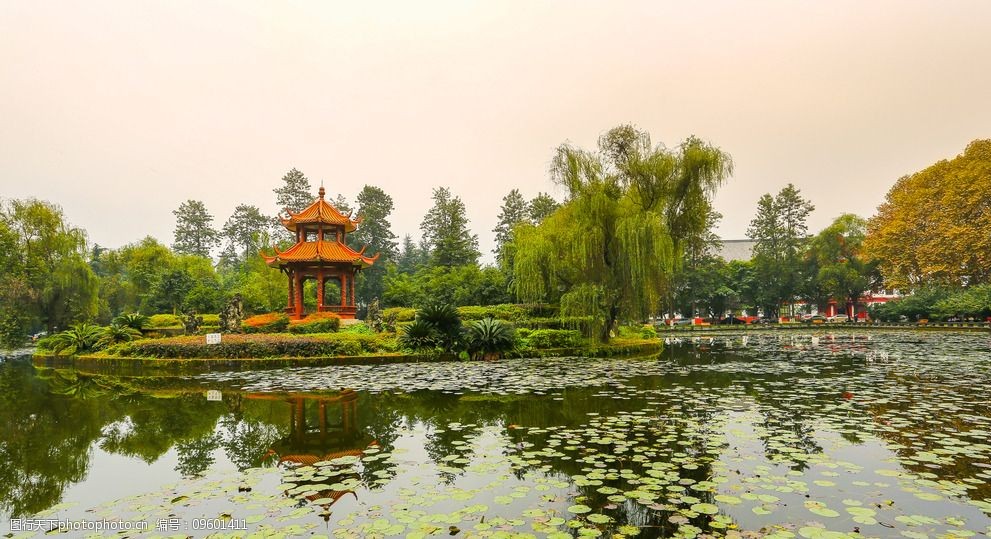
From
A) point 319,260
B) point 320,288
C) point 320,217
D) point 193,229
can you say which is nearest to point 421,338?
point 319,260

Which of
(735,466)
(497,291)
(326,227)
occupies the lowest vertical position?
(735,466)

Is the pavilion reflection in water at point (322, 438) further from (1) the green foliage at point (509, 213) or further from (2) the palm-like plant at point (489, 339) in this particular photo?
(1) the green foliage at point (509, 213)

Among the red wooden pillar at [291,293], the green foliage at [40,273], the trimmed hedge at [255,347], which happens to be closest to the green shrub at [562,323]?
the trimmed hedge at [255,347]

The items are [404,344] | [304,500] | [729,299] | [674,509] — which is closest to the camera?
[674,509]

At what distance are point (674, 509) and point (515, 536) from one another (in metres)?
1.19

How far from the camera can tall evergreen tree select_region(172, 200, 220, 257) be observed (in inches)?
2281

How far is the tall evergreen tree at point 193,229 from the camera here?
5794 cm

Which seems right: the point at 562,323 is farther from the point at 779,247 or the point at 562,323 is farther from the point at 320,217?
the point at 779,247

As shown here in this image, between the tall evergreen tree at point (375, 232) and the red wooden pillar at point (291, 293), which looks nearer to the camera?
the red wooden pillar at point (291, 293)

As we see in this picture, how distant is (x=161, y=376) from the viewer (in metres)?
13.0

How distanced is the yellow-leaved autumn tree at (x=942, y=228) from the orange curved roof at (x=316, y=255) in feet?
102

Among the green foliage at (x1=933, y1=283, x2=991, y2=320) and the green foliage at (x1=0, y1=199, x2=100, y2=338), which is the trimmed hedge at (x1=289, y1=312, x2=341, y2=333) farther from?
the green foliage at (x1=933, y1=283, x2=991, y2=320)

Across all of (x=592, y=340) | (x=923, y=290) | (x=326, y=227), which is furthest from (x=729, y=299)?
(x=326, y=227)

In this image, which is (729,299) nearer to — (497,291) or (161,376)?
(497,291)
